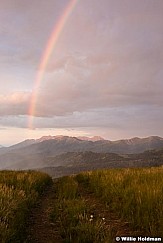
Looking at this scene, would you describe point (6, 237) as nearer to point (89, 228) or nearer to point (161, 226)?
point (89, 228)

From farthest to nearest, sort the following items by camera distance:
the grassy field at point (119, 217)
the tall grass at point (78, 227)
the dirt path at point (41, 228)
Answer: the dirt path at point (41, 228) < the grassy field at point (119, 217) < the tall grass at point (78, 227)

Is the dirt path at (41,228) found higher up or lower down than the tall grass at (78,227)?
lower down

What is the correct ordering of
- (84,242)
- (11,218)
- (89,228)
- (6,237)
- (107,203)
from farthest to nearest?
(107,203) → (11,218) → (89,228) → (84,242) → (6,237)

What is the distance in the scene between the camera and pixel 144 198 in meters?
7.80

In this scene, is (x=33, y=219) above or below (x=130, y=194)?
below

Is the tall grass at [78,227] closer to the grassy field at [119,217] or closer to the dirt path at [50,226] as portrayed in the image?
the grassy field at [119,217]

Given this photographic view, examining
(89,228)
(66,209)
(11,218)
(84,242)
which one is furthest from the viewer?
(66,209)

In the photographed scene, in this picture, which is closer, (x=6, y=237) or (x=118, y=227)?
(x=6, y=237)

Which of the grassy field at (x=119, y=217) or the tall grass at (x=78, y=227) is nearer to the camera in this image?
the tall grass at (x=78, y=227)

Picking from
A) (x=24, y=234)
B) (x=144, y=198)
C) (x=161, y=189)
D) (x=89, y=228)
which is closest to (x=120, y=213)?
(x=144, y=198)

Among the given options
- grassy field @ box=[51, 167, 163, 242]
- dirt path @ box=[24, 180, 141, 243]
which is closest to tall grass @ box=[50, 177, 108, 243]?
grassy field @ box=[51, 167, 163, 242]

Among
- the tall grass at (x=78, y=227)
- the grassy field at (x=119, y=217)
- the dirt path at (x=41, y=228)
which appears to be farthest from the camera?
the dirt path at (x=41, y=228)

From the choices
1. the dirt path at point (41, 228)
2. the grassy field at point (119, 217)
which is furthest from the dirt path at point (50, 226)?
the grassy field at point (119, 217)

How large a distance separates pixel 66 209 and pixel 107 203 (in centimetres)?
201
